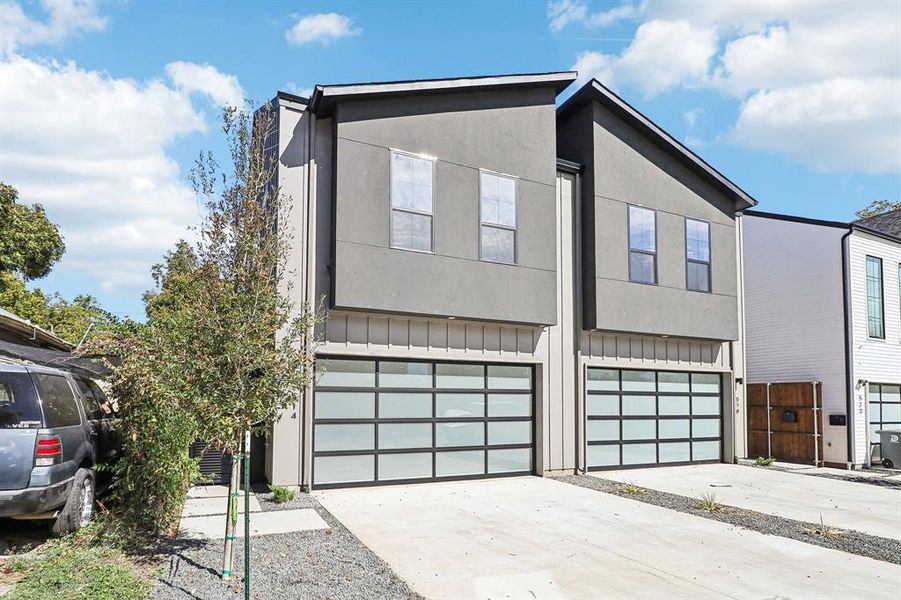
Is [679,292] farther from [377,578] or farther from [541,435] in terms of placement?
[377,578]

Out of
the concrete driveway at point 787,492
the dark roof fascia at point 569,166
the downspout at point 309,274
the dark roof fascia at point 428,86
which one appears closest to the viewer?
the concrete driveway at point 787,492

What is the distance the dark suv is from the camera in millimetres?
6105

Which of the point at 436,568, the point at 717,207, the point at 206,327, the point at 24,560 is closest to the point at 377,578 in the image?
the point at 436,568

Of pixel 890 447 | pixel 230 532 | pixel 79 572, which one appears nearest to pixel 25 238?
pixel 79 572

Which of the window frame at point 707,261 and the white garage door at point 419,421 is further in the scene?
the window frame at point 707,261

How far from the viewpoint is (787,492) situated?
Result: 1134cm

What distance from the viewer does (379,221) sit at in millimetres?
10422

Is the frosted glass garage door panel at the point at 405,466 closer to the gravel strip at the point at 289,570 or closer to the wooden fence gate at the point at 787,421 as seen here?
the gravel strip at the point at 289,570

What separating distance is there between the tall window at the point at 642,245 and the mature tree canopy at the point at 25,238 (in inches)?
748

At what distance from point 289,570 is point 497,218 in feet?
24.1

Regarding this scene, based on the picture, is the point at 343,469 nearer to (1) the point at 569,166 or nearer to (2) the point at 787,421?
(1) the point at 569,166

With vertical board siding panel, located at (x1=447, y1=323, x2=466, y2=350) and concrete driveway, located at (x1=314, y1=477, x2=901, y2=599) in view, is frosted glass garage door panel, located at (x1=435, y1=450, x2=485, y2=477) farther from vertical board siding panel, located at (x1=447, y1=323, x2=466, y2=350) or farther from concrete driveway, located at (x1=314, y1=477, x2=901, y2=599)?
vertical board siding panel, located at (x1=447, y1=323, x2=466, y2=350)

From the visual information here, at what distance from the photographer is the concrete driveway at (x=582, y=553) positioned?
587cm

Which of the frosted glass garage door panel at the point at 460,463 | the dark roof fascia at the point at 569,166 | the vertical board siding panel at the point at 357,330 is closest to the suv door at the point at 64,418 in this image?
the vertical board siding panel at the point at 357,330
